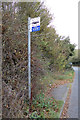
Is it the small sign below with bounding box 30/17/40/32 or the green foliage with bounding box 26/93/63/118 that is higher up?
the small sign below with bounding box 30/17/40/32

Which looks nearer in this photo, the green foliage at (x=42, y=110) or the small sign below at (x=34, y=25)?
the green foliage at (x=42, y=110)

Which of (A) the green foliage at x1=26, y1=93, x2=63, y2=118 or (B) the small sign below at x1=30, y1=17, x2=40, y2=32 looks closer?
(A) the green foliage at x1=26, y1=93, x2=63, y2=118

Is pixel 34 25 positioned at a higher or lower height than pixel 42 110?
higher

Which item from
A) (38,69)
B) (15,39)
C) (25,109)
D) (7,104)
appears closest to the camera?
(7,104)

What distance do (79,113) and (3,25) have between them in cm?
381

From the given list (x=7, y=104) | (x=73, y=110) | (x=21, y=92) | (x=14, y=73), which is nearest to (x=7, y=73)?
(x=14, y=73)

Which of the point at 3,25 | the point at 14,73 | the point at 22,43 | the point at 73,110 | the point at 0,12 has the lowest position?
the point at 73,110

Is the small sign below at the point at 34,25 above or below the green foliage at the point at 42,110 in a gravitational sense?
above

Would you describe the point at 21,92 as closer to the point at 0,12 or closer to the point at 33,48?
the point at 33,48

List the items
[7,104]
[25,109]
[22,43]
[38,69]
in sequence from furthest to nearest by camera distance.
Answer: [38,69] → [22,43] → [25,109] → [7,104]

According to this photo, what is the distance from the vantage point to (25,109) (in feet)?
10.3

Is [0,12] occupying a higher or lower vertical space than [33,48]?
higher

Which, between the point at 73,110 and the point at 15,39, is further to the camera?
the point at 73,110

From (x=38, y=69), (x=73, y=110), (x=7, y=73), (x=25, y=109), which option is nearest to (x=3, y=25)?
(x=7, y=73)
